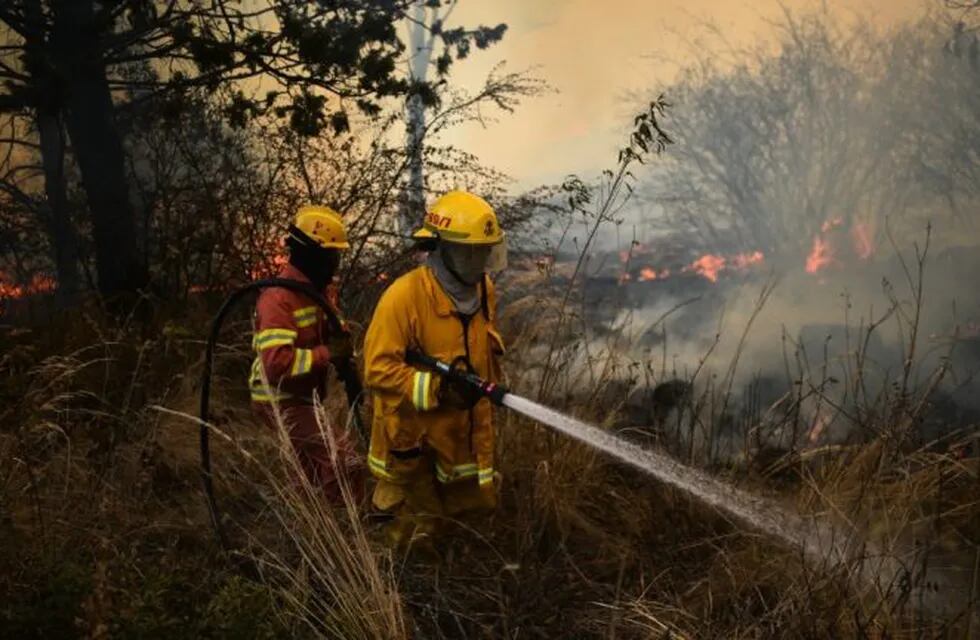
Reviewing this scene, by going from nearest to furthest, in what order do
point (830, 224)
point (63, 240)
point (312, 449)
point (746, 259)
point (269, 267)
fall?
point (312, 449)
point (269, 267)
point (63, 240)
point (830, 224)
point (746, 259)

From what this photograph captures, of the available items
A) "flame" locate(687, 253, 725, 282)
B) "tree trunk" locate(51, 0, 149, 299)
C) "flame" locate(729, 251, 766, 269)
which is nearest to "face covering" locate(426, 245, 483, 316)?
"tree trunk" locate(51, 0, 149, 299)

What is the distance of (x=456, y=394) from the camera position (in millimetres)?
3105

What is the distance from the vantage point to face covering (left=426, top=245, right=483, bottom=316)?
319 cm

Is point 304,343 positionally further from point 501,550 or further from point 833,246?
point 833,246

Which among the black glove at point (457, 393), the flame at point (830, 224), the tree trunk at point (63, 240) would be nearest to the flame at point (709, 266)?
the flame at point (830, 224)

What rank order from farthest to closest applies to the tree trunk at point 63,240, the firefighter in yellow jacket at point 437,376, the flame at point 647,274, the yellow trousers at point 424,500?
1. the flame at point 647,274
2. the tree trunk at point 63,240
3. the yellow trousers at point 424,500
4. the firefighter in yellow jacket at point 437,376

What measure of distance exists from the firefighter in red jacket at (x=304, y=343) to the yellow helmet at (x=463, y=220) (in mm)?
768

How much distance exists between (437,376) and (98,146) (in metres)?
5.47

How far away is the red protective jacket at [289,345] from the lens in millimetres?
3379

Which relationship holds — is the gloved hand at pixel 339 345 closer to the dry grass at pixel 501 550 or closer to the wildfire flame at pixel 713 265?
the dry grass at pixel 501 550

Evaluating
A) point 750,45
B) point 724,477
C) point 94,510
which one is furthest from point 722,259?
point 94,510

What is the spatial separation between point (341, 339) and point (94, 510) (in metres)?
1.20

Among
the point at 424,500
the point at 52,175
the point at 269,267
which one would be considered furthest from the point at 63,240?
the point at 424,500

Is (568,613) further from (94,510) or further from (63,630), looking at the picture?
(94,510)
